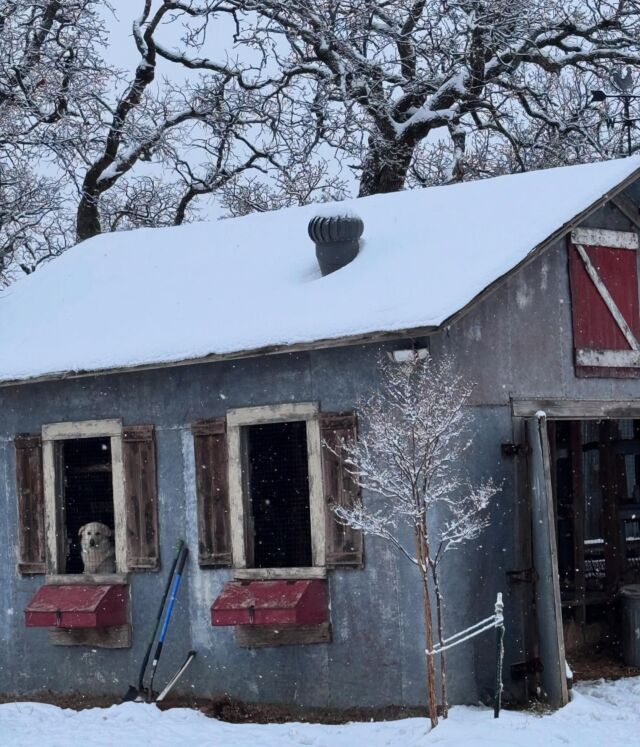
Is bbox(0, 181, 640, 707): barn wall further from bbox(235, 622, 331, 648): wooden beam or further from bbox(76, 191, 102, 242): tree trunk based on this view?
bbox(76, 191, 102, 242): tree trunk

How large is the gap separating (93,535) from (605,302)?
200 inches

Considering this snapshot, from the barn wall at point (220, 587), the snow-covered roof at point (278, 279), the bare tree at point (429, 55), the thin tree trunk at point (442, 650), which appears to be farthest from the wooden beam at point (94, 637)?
the bare tree at point (429, 55)

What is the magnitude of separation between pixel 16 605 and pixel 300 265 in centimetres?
425

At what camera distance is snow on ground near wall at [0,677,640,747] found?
952cm

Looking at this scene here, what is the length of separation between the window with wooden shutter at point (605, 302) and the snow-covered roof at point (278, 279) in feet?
1.97

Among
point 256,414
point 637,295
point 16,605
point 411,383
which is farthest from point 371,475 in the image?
point 16,605

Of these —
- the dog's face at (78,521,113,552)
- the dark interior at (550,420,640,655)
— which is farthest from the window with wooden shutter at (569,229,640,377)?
the dog's face at (78,521,113,552)

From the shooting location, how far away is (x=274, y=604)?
1104 cm

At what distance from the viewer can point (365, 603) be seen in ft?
35.7

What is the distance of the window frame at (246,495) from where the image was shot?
11.2 metres

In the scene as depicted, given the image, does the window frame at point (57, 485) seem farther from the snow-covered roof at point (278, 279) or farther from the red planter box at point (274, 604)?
the red planter box at point (274, 604)

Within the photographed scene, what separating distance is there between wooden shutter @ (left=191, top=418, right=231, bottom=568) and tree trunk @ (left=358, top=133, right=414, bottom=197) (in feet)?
38.5

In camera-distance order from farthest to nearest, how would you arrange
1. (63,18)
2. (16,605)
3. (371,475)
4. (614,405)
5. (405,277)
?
(63,18) → (16,605) → (614,405) → (405,277) → (371,475)

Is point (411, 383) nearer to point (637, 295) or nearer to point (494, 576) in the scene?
point (494, 576)
